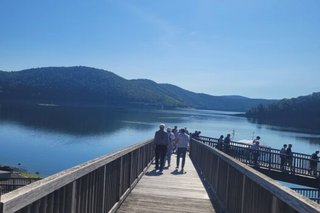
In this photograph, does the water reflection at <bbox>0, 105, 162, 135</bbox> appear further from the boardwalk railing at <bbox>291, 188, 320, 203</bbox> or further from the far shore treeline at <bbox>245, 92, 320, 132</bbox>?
the boardwalk railing at <bbox>291, 188, 320, 203</bbox>

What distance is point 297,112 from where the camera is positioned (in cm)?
16562

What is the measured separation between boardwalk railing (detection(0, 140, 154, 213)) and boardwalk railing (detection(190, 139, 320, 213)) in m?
1.90

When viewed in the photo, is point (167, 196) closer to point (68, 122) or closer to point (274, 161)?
point (274, 161)

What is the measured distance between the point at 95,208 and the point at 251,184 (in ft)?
6.90

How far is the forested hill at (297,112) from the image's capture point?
158 meters

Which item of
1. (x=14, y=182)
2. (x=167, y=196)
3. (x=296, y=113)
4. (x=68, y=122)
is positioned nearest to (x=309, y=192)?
(x=167, y=196)

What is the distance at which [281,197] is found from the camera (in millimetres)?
3869

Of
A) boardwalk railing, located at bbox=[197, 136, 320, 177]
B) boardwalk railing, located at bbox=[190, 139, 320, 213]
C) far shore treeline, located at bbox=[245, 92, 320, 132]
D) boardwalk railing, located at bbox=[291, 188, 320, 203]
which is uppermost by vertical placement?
far shore treeline, located at bbox=[245, 92, 320, 132]

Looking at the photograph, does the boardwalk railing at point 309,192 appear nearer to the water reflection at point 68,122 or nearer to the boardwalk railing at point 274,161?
the boardwalk railing at point 274,161

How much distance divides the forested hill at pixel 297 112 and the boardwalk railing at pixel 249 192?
148019 millimetres

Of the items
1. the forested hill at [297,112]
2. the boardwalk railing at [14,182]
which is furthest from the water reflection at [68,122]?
the boardwalk railing at [14,182]

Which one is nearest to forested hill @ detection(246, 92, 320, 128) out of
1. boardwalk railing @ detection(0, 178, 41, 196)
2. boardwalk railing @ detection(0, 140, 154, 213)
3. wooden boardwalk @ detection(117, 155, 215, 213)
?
boardwalk railing @ detection(0, 178, 41, 196)

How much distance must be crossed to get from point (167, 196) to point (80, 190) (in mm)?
4319

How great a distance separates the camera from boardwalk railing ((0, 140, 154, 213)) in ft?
10.3
